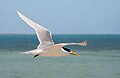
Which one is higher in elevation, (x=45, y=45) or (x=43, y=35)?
(x=43, y=35)

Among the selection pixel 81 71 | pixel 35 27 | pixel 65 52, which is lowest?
pixel 81 71

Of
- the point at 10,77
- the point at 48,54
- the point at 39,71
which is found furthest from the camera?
the point at 39,71

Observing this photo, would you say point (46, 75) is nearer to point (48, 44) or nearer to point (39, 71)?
point (39, 71)

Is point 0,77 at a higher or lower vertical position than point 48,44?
lower

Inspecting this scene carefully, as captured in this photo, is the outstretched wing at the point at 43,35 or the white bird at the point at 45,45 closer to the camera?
the white bird at the point at 45,45

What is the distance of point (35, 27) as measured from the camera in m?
11.0

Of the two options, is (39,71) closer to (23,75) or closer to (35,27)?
(23,75)

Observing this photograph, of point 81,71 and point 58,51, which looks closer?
point 58,51

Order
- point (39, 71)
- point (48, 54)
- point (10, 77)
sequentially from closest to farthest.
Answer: point (48, 54) → point (10, 77) → point (39, 71)

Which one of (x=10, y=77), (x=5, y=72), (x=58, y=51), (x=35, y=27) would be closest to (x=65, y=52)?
(x=58, y=51)

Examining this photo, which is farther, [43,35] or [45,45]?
[43,35]

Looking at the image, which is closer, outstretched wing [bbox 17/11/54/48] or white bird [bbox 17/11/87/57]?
white bird [bbox 17/11/87/57]

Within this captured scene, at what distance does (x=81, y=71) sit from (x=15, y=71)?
12.5 feet

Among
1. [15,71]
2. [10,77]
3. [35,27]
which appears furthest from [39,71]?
[35,27]
